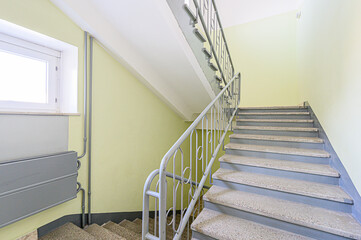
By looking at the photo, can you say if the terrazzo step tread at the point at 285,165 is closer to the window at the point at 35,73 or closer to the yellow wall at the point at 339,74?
the yellow wall at the point at 339,74

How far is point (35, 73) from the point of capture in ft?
5.41

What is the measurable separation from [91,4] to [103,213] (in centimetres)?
229

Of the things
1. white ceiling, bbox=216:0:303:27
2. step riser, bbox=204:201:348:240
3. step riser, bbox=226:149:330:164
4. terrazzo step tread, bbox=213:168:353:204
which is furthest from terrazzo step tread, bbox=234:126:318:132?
white ceiling, bbox=216:0:303:27

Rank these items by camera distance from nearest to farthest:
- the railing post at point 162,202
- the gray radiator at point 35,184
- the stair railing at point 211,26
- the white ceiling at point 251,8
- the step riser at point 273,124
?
1. the railing post at point 162,202
2. the gray radiator at point 35,184
3. the stair railing at point 211,26
4. the step riser at point 273,124
5. the white ceiling at point 251,8

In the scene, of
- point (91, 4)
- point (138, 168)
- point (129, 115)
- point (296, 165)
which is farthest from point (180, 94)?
point (296, 165)

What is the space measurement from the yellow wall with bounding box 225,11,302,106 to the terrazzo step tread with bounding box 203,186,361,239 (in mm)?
2886

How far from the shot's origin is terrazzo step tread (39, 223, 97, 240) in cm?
155

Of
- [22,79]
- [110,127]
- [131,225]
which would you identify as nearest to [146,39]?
[110,127]

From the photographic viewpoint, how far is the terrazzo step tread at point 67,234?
61.0 inches

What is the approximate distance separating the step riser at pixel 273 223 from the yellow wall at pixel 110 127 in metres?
1.29

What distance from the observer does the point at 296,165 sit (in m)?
1.73

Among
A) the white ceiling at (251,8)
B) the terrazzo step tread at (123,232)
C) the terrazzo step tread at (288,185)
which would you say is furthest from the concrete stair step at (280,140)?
the white ceiling at (251,8)

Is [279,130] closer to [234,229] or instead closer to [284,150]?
[284,150]

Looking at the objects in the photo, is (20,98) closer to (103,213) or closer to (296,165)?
(103,213)
